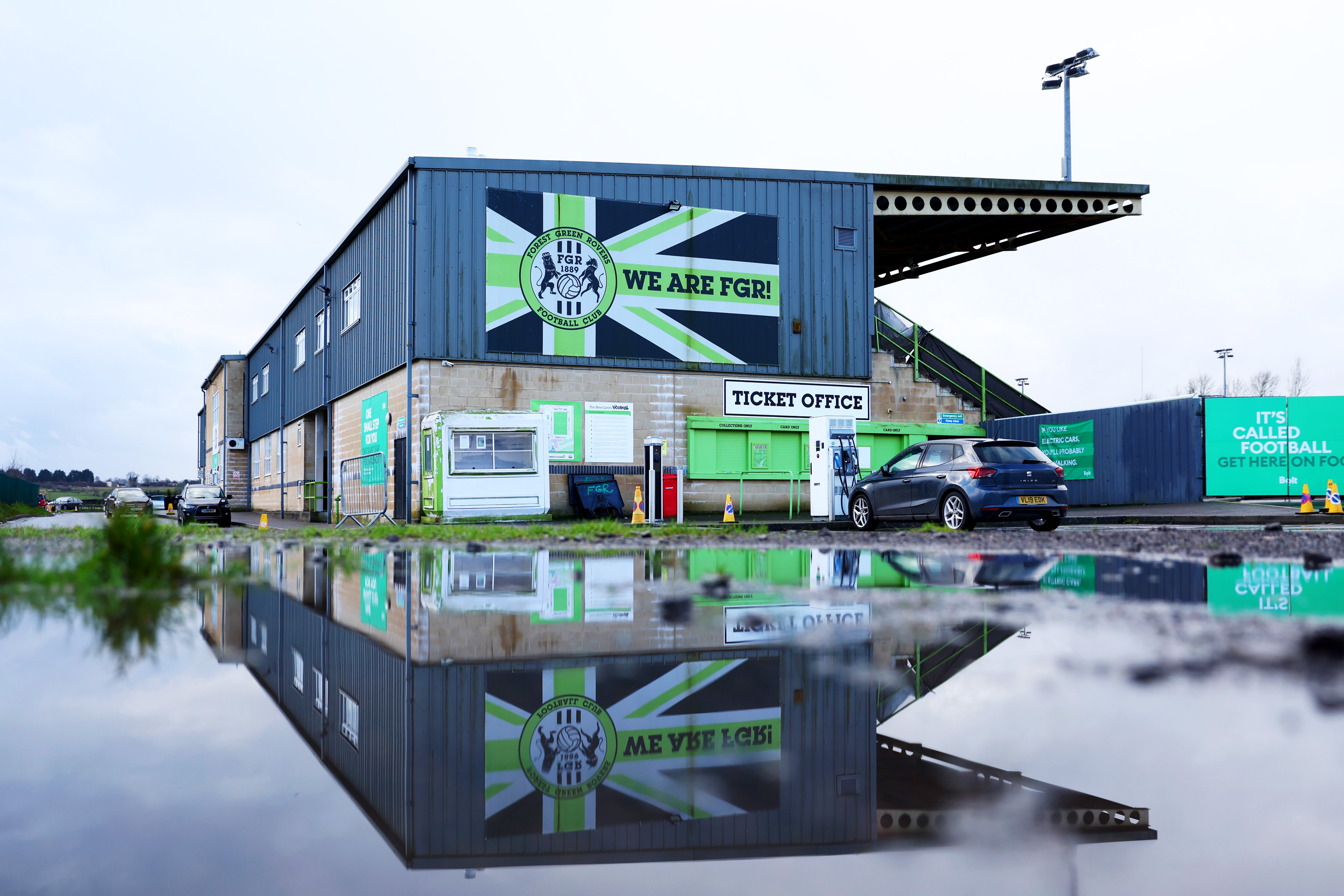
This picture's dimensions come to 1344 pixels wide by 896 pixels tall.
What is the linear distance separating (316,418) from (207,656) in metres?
35.8

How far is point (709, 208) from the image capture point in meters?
25.9

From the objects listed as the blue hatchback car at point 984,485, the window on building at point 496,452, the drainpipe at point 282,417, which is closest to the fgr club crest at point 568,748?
the blue hatchback car at point 984,485

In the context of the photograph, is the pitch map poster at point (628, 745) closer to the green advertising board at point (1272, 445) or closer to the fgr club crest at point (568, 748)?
the fgr club crest at point (568, 748)

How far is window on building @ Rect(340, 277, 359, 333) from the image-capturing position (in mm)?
29344

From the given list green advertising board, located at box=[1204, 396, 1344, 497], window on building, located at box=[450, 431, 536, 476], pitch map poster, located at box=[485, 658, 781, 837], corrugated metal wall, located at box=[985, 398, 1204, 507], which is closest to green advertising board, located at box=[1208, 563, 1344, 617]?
pitch map poster, located at box=[485, 658, 781, 837]

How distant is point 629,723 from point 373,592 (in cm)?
390

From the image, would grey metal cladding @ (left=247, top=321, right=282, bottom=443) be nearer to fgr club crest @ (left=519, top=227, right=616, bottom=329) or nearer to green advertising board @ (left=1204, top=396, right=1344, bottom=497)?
fgr club crest @ (left=519, top=227, right=616, bottom=329)

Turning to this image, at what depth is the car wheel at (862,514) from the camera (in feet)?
57.2

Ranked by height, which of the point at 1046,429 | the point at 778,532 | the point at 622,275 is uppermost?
the point at 622,275

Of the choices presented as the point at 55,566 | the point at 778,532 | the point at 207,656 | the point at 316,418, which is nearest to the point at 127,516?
the point at 55,566

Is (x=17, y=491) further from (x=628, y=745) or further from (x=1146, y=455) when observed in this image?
(x=628, y=745)

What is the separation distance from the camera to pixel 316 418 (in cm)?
3725

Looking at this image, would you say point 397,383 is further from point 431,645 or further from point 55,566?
point 431,645

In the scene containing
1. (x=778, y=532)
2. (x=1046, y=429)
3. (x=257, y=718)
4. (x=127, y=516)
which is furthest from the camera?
(x=1046, y=429)
